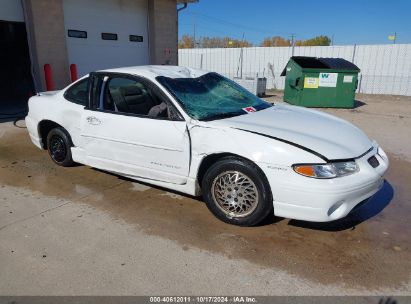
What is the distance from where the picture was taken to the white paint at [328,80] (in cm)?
1098

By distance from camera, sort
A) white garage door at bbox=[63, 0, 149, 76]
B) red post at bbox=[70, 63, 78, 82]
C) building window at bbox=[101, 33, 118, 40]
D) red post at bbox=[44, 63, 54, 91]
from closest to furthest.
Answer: red post at bbox=[44, 63, 54, 91], red post at bbox=[70, 63, 78, 82], white garage door at bbox=[63, 0, 149, 76], building window at bbox=[101, 33, 118, 40]

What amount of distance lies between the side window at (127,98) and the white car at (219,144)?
12mm

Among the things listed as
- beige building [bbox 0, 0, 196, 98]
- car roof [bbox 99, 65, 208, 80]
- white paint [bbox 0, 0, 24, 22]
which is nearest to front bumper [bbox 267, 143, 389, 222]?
car roof [bbox 99, 65, 208, 80]

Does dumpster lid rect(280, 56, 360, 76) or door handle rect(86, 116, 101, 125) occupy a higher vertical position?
dumpster lid rect(280, 56, 360, 76)

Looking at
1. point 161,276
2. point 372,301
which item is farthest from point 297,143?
point 161,276

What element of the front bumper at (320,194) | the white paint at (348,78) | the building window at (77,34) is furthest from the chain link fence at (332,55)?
the front bumper at (320,194)

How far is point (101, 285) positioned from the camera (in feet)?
8.30

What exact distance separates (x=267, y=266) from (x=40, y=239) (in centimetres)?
201

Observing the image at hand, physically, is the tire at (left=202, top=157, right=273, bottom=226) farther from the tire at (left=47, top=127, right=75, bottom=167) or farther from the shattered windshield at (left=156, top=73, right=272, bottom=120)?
the tire at (left=47, top=127, right=75, bottom=167)

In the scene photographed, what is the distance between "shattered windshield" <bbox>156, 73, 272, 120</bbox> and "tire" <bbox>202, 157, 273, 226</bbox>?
1.91 ft

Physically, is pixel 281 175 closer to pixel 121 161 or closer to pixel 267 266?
pixel 267 266

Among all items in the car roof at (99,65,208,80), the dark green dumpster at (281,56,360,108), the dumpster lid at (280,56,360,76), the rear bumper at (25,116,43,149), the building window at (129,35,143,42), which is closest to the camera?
the car roof at (99,65,208,80)

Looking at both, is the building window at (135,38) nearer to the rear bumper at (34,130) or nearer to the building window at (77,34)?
the building window at (77,34)

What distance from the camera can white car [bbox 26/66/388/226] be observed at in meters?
2.96
